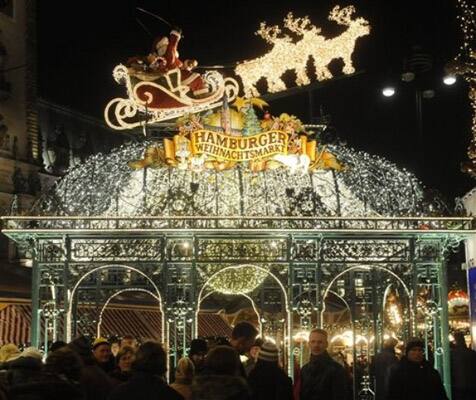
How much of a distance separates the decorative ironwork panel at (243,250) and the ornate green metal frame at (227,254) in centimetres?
2

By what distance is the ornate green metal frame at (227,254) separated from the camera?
56.6 feet

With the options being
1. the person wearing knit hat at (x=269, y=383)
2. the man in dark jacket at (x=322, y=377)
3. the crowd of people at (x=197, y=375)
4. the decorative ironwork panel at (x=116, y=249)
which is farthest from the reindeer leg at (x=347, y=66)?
the person wearing knit hat at (x=269, y=383)

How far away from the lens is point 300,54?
19859 mm

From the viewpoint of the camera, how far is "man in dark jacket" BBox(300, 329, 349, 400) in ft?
31.1

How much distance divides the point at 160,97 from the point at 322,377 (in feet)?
35.4

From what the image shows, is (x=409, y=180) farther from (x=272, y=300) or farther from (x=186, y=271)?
(x=272, y=300)

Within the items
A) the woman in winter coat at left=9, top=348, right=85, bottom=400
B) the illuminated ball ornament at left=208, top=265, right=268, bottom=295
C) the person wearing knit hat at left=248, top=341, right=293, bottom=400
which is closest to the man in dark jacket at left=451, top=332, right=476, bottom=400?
the illuminated ball ornament at left=208, top=265, right=268, bottom=295

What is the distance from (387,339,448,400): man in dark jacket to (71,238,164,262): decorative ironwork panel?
317 inches

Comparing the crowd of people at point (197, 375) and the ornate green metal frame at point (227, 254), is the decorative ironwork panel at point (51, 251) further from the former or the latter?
the crowd of people at point (197, 375)

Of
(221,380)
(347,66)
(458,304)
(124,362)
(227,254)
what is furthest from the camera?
(458,304)

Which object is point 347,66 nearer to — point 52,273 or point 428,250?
point 428,250

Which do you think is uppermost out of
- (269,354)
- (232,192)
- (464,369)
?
(232,192)

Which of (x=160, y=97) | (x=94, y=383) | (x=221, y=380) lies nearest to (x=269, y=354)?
(x=94, y=383)

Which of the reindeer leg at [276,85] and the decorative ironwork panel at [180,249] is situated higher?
the reindeer leg at [276,85]
